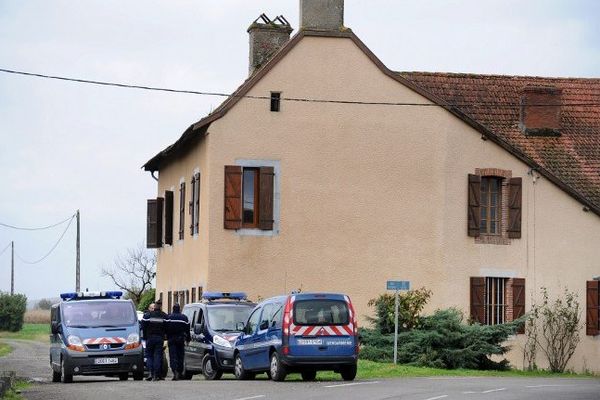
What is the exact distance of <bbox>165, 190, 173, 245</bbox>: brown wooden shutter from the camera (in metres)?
47.3

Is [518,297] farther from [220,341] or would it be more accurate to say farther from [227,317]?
[220,341]

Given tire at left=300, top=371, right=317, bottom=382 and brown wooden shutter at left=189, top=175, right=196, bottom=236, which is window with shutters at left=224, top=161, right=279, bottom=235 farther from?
tire at left=300, top=371, right=317, bottom=382

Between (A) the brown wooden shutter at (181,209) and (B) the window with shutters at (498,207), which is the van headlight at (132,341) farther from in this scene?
(A) the brown wooden shutter at (181,209)

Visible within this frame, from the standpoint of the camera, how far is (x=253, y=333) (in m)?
28.4

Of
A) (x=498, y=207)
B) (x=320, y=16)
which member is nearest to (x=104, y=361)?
(x=320, y=16)

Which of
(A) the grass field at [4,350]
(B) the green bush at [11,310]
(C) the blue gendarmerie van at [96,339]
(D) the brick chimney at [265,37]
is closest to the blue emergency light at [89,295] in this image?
(C) the blue gendarmerie van at [96,339]

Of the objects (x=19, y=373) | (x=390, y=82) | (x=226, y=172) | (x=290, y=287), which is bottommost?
(x=19, y=373)

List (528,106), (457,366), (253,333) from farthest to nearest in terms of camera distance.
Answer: (528,106), (457,366), (253,333)

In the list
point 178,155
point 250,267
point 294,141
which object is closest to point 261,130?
point 294,141

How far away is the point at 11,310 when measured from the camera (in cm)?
9031

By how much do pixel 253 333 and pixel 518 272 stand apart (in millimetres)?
15460

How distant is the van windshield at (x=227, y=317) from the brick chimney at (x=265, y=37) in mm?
14479

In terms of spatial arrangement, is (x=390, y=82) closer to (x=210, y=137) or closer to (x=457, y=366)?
(x=210, y=137)

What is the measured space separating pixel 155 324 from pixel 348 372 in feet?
15.8
